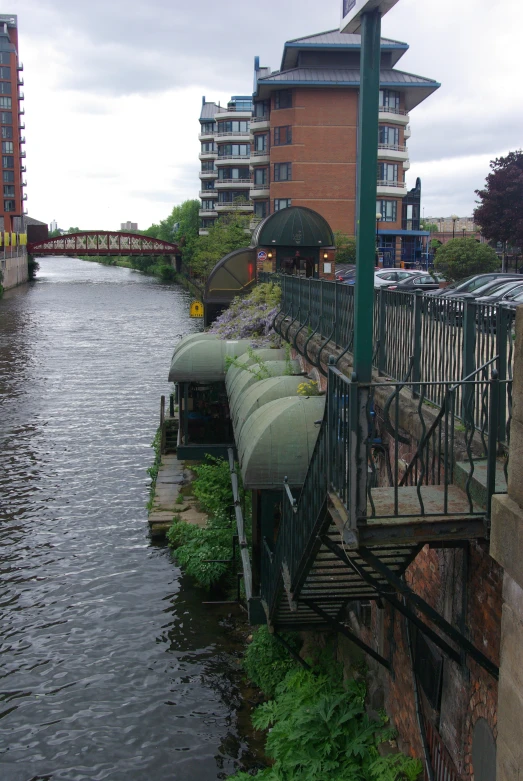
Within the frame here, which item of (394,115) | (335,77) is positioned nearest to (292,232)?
(394,115)

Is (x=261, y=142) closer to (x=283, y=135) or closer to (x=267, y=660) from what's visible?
(x=283, y=135)

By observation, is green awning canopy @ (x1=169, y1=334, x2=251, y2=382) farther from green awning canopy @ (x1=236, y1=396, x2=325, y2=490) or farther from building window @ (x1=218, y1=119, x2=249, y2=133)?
building window @ (x1=218, y1=119, x2=249, y2=133)

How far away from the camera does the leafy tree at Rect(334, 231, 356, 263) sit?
58.6 m

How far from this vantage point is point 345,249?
59656 mm

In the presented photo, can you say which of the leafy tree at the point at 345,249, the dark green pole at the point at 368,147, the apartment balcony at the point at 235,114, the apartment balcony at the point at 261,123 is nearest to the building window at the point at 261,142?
the apartment balcony at the point at 261,123

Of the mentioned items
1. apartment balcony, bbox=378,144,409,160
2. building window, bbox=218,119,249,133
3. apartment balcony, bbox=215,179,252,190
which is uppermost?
building window, bbox=218,119,249,133

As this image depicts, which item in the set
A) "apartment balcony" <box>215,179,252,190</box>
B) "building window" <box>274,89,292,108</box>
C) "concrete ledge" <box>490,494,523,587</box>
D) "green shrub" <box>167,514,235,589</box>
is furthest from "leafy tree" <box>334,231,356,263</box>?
"concrete ledge" <box>490,494,523,587</box>

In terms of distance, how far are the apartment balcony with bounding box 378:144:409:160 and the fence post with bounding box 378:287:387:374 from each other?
2301 inches

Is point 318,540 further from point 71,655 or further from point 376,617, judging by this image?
point 71,655

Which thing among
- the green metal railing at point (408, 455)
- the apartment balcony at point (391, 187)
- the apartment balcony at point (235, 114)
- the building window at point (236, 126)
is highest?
the apartment balcony at point (235, 114)

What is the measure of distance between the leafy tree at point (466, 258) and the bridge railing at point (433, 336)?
34595mm

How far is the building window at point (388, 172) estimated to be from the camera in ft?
221

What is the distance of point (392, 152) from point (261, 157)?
13.8 metres

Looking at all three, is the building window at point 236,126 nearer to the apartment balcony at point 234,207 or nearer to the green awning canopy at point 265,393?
the apartment balcony at point 234,207
